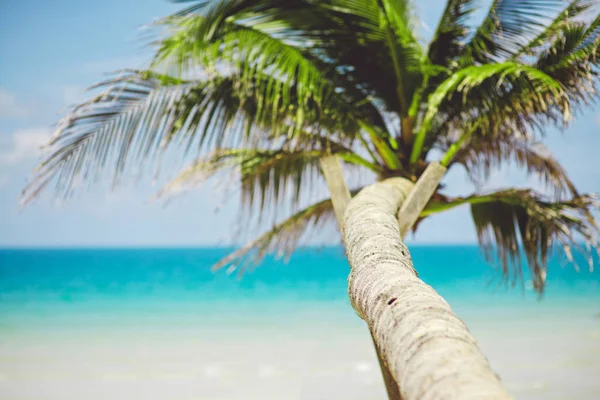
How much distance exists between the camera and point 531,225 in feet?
16.1

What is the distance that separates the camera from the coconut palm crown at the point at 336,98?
3602mm

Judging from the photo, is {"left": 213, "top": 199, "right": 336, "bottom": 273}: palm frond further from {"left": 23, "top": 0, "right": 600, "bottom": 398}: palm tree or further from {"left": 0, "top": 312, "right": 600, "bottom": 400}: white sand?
{"left": 0, "top": 312, "right": 600, "bottom": 400}: white sand

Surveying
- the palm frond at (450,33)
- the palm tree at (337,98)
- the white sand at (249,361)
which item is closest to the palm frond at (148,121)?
the palm tree at (337,98)

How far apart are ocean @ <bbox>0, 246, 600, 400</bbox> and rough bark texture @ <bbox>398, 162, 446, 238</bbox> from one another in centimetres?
250

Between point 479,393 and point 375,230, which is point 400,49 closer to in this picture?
point 375,230

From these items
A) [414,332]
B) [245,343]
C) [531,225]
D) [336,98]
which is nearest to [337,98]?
[336,98]

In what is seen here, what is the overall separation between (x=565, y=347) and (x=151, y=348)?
9.58 m

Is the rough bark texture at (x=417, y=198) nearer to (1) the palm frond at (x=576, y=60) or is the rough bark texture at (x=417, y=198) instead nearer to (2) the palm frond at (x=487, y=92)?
(2) the palm frond at (x=487, y=92)

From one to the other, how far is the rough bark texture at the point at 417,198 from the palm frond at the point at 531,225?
1.02 metres

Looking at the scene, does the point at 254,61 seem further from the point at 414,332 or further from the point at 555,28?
the point at 414,332

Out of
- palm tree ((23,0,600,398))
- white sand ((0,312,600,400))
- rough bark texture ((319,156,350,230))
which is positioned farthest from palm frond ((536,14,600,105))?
white sand ((0,312,600,400))

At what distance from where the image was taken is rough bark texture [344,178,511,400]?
817mm

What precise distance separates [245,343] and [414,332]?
1299 centimetres

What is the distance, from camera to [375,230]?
1809 mm
